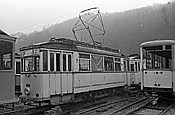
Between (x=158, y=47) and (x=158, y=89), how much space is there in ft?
6.87

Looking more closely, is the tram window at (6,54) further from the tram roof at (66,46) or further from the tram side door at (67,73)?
the tram side door at (67,73)

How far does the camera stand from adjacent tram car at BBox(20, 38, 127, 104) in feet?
31.6

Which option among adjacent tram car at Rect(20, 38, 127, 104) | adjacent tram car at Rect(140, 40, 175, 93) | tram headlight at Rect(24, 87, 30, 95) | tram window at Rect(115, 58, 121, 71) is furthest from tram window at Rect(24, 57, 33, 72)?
tram window at Rect(115, 58, 121, 71)

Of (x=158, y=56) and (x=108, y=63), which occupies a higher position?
(x=158, y=56)

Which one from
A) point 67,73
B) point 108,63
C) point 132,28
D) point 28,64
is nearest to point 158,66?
point 108,63

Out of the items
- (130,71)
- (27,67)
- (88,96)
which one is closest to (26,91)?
(27,67)

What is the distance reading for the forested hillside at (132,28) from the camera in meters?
41.9

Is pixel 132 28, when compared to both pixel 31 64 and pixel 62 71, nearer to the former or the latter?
pixel 62 71

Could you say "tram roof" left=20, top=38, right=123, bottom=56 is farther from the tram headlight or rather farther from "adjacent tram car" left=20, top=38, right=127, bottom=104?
the tram headlight

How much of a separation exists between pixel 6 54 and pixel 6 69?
0.48 m

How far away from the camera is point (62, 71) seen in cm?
1040

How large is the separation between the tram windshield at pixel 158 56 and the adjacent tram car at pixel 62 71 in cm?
285

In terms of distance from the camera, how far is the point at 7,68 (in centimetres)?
716

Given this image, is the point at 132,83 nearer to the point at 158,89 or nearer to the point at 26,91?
the point at 158,89
